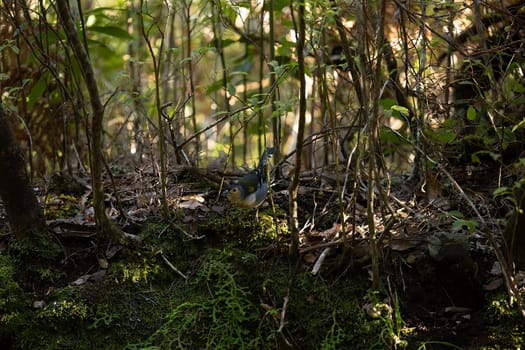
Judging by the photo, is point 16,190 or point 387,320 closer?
point 387,320

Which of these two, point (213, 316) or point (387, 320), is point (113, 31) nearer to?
point (213, 316)

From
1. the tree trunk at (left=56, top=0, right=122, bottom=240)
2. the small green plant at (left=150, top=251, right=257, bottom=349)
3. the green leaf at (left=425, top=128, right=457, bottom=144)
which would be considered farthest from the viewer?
the green leaf at (left=425, top=128, right=457, bottom=144)

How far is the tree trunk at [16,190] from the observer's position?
123 inches

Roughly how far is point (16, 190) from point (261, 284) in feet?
4.74

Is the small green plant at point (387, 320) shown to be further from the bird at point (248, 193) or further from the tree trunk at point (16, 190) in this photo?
the tree trunk at point (16, 190)

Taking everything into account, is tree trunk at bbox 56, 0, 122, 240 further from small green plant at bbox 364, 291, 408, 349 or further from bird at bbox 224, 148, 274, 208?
small green plant at bbox 364, 291, 408, 349

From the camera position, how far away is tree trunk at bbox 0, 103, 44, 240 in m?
3.14

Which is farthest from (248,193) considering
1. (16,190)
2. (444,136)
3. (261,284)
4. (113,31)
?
(113,31)

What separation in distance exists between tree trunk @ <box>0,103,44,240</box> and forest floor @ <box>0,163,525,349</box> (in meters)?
0.13

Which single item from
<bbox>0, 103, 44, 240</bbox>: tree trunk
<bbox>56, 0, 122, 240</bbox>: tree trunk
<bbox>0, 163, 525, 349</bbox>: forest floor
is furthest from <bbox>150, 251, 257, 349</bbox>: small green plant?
<bbox>0, 103, 44, 240</bbox>: tree trunk

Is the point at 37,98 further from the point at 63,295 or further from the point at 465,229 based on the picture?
the point at 465,229

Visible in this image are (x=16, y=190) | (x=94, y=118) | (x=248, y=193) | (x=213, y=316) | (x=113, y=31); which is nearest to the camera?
(x=94, y=118)

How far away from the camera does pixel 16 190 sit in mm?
3238

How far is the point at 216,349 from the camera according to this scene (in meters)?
3.03
